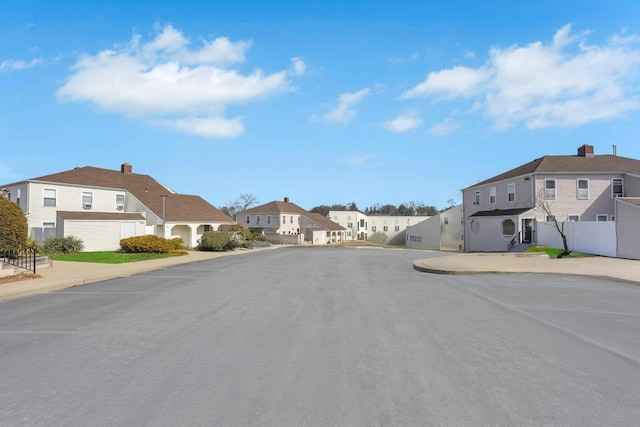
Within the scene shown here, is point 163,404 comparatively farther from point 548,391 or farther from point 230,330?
point 548,391

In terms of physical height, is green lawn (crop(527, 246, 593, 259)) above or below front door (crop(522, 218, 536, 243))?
below

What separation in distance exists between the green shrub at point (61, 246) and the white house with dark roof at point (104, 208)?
2.07 m

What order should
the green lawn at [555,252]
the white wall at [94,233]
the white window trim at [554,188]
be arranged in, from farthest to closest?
the white window trim at [554,188]
the white wall at [94,233]
the green lawn at [555,252]

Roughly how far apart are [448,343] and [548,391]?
6.55 ft

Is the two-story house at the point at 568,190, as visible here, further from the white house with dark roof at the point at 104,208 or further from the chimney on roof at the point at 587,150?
the white house with dark roof at the point at 104,208

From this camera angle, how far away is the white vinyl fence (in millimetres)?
22266

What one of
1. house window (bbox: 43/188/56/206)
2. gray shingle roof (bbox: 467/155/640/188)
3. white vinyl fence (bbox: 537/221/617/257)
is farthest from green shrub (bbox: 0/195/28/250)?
gray shingle roof (bbox: 467/155/640/188)

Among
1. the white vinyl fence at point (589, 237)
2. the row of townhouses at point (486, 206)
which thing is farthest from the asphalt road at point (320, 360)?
the row of townhouses at point (486, 206)

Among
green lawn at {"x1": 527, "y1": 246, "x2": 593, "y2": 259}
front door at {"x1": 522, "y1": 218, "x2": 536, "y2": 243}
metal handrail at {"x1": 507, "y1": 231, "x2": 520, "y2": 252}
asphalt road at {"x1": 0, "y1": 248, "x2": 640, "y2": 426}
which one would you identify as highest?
front door at {"x1": 522, "y1": 218, "x2": 536, "y2": 243}

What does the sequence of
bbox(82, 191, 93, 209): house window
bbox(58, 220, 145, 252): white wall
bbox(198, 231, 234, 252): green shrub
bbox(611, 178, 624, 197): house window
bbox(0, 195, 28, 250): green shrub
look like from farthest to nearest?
bbox(198, 231, 234, 252): green shrub → bbox(82, 191, 93, 209): house window → bbox(611, 178, 624, 197): house window → bbox(58, 220, 145, 252): white wall → bbox(0, 195, 28, 250): green shrub

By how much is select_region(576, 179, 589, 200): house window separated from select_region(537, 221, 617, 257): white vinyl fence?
610 cm

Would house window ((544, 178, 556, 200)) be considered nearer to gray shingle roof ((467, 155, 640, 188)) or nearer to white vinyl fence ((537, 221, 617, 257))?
gray shingle roof ((467, 155, 640, 188))

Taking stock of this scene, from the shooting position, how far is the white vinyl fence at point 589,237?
22.3 meters

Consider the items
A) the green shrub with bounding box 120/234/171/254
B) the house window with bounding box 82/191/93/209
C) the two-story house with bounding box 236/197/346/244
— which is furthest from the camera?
the two-story house with bounding box 236/197/346/244
